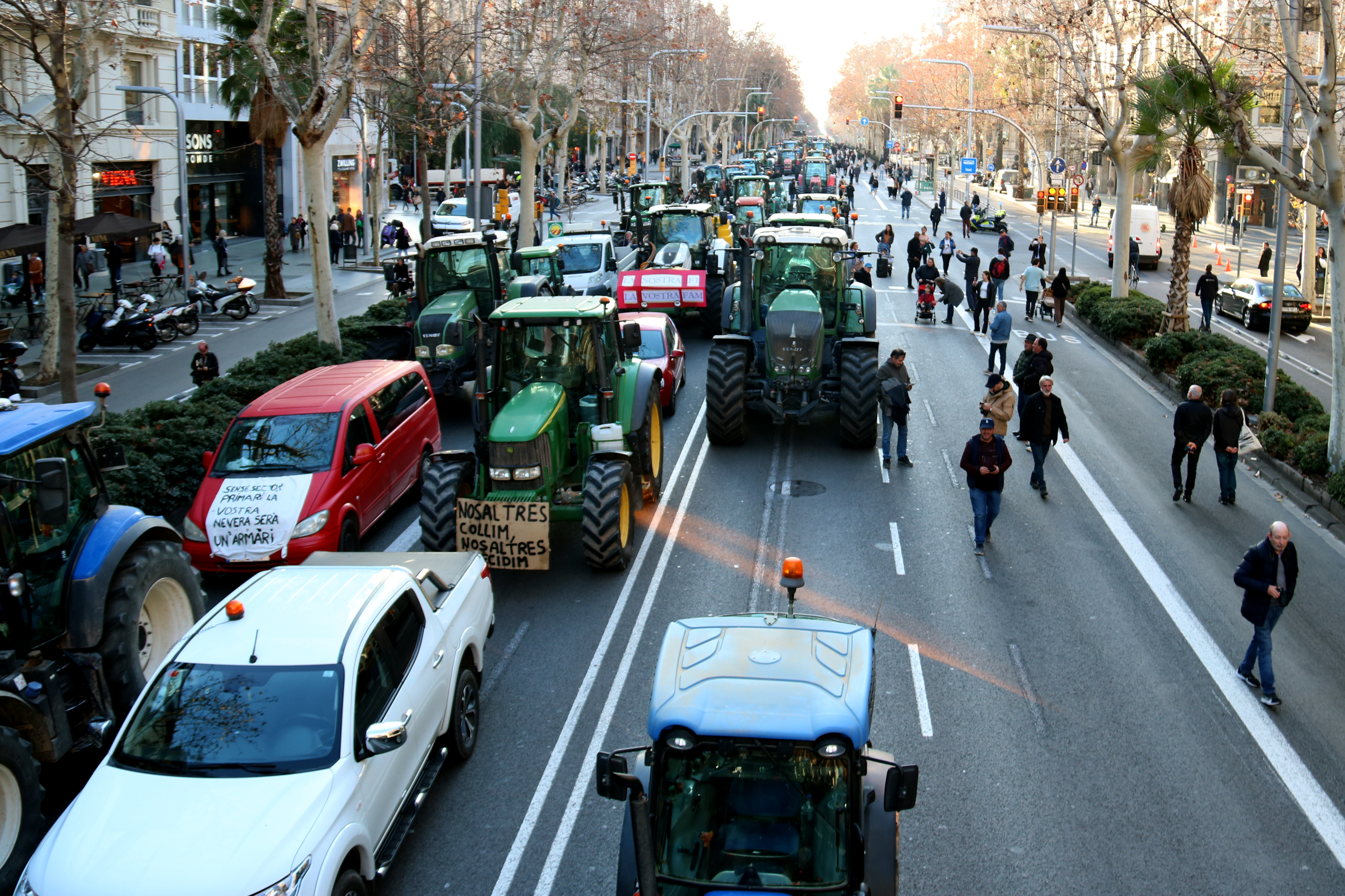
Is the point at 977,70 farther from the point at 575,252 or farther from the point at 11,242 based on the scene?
the point at 11,242

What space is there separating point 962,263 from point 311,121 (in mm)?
27484

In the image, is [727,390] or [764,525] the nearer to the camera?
[764,525]

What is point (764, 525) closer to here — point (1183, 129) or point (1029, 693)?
point (1029, 693)

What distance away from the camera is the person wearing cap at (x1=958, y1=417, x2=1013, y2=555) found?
1373 cm

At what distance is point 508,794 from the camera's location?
888 centimetres

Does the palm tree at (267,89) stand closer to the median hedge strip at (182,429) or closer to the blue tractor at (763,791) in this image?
the median hedge strip at (182,429)

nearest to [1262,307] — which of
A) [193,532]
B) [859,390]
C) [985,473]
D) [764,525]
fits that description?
[859,390]

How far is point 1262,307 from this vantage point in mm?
32000

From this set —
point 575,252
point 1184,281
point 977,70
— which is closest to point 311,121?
point 575,252

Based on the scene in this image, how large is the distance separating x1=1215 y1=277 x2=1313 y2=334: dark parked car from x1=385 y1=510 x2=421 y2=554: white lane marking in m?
24.3

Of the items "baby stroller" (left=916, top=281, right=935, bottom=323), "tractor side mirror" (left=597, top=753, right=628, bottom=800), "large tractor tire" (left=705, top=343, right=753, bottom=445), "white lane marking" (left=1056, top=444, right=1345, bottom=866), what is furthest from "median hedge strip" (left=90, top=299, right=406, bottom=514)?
"baby stroller" (left=916, top=281, right=935, bottom=323)

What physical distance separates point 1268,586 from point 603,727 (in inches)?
222

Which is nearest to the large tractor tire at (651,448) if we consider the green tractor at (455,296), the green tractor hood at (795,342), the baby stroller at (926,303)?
the green tractor hood at (795,342)

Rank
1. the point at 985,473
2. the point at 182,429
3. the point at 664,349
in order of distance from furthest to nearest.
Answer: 1. the point at 664,349
2. the point at 182,429
3. the point at 985,473
